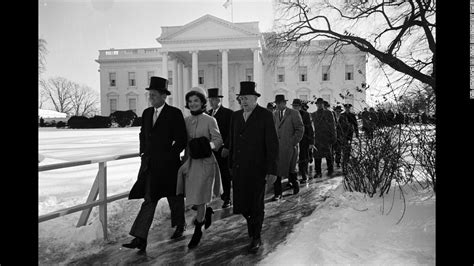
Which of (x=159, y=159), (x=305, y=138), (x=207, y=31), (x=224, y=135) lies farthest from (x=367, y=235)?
(x=207, y=31)

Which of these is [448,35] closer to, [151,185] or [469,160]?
[469,160]

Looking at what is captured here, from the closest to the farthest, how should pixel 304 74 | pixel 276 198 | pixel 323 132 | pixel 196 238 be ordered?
pixel 196 238
pixel 276 198
pixel 323 132
pixel 304 74

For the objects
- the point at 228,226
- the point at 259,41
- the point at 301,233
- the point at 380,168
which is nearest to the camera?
the point at 301,233

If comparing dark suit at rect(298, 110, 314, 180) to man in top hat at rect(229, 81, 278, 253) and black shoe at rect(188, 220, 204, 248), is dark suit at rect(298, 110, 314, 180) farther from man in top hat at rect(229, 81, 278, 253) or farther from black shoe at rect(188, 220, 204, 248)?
black shoe at rect(188, 220, 204, 248)

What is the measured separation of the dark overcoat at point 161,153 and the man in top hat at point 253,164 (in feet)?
2.27

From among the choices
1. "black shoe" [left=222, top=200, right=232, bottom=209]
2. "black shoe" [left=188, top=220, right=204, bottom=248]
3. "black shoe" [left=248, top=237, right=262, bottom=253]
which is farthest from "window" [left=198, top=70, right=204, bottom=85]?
"black shoe" [left=248, top=237, right=262, bottom=253]

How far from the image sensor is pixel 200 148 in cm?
400

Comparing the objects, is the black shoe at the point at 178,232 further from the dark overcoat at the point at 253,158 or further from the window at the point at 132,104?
the window at the point at 132,104

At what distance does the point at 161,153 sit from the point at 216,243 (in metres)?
1.24

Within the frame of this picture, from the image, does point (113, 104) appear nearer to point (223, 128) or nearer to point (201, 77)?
point (201, 77)

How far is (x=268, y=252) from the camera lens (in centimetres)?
382

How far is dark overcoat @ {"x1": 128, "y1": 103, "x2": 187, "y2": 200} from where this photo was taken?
3.99 m
